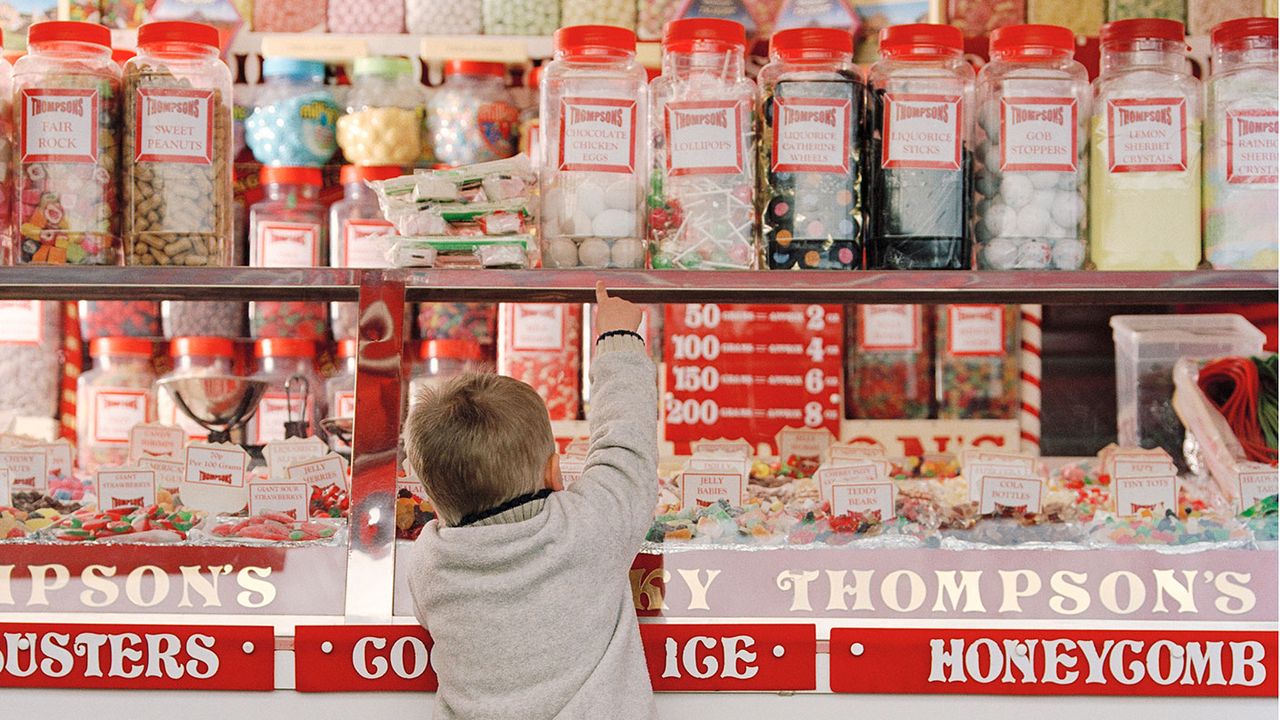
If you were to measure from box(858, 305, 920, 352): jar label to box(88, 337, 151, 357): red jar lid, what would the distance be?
75.5 inches

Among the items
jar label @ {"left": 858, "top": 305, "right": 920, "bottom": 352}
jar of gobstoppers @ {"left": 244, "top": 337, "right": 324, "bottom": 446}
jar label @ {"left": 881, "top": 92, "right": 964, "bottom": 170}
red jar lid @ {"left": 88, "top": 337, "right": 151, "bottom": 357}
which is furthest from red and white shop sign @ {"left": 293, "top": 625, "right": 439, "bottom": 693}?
jar label @ {"left": 858, "top": 305, "right": 920, "bottom": 352}

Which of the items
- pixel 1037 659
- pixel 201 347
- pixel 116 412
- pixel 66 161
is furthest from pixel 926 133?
Result: pixel 116 412

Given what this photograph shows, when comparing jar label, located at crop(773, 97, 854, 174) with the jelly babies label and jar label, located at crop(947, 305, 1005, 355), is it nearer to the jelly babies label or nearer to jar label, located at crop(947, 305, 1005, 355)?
jar label, located at crop(947, 305, 1005, 355)

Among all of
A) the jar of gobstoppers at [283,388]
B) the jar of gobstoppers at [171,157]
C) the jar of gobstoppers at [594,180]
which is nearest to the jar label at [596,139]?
the jar of gobstoppers at [594,180]

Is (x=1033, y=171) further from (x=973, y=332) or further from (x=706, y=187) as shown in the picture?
(x=973, y=332)

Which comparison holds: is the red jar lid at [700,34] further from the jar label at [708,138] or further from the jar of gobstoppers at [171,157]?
the jar of gobstoppers at [171,157]

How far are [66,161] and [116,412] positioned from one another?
1.22 m

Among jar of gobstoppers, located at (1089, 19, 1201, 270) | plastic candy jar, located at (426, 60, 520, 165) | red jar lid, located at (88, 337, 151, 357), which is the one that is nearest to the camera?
jar of gobstoppers, located at (1089, 19, 1201, 270)

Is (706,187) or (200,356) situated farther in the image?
(200,356)

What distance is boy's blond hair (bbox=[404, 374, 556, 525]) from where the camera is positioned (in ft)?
5.58

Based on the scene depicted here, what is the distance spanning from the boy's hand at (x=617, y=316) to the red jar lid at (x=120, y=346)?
174 centimetres

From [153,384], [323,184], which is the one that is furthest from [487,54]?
[153,384]

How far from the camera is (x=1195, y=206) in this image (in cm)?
195

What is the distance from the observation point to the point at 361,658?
1.89 m
